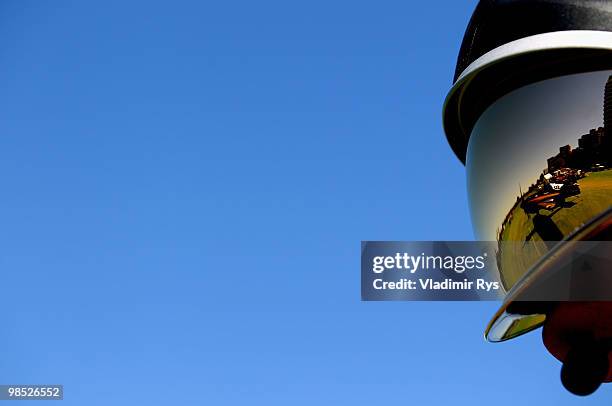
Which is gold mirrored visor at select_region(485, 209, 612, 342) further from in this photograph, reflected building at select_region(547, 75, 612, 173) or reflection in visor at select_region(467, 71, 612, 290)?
reflected building at select_region(547, 75, 612, 173)

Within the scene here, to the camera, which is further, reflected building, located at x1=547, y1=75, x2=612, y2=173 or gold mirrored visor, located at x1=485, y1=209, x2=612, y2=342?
reflected building, located at x1=547, y1=75, x2=612, y2=173

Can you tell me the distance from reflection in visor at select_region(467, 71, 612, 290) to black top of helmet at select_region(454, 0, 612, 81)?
0.68ft

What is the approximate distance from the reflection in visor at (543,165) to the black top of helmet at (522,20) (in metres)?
0.21

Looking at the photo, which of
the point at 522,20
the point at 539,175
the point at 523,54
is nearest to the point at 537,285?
the point at 539,175

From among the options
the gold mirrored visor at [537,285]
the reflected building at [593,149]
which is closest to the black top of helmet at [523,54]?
the reflected building at [593,149]

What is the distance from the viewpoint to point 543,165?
10.9 ft

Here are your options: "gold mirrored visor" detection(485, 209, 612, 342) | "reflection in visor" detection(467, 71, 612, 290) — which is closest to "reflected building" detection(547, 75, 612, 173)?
"reflection in visor" detection(467, 71, 612, 290)

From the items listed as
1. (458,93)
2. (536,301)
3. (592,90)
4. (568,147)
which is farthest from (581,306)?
(458,93)

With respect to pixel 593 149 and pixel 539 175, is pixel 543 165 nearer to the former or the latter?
pixel 539 175

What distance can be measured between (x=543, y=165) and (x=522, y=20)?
0.59 metres

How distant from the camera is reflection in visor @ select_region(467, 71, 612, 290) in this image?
3170 mm

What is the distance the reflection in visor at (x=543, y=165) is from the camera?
3.17m

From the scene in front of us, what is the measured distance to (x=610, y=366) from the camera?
10.7ft

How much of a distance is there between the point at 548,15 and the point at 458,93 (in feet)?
1.80
